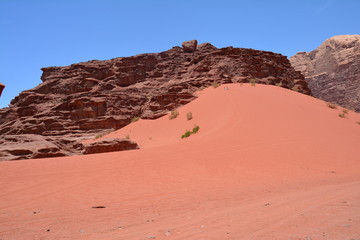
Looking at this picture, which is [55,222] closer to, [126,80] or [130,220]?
[130,220]

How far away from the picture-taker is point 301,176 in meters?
8.19

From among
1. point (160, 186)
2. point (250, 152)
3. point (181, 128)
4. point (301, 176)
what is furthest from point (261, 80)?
point (160, 186)

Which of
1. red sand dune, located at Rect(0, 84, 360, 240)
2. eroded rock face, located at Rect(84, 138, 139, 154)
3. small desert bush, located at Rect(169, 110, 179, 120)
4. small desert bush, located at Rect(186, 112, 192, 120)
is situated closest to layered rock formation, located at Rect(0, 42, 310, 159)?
small desert bush, located at Rect(169, 110, 179, 120)

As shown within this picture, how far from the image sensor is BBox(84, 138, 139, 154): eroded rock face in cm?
1242

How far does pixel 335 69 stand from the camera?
58344 mm

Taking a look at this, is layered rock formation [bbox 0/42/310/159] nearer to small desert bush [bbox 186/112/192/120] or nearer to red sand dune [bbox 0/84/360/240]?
small desert bush [bbox 186/112/192/120]

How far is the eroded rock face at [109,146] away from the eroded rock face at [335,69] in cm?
4466

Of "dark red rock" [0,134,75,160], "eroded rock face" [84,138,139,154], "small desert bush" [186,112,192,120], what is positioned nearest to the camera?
"dark red rock" [0,134,75,160]

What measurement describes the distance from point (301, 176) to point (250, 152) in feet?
7.49

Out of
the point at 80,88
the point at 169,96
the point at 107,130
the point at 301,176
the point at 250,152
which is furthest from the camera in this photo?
the point at 80,88

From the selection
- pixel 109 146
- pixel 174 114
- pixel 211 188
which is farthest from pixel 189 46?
pixel 211 188

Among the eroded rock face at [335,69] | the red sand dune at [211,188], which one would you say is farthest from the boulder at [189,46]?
the eroded rock face at [335,69]

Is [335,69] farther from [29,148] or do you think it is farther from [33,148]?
[29,148]

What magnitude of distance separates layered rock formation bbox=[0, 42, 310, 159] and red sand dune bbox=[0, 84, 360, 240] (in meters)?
12.2
